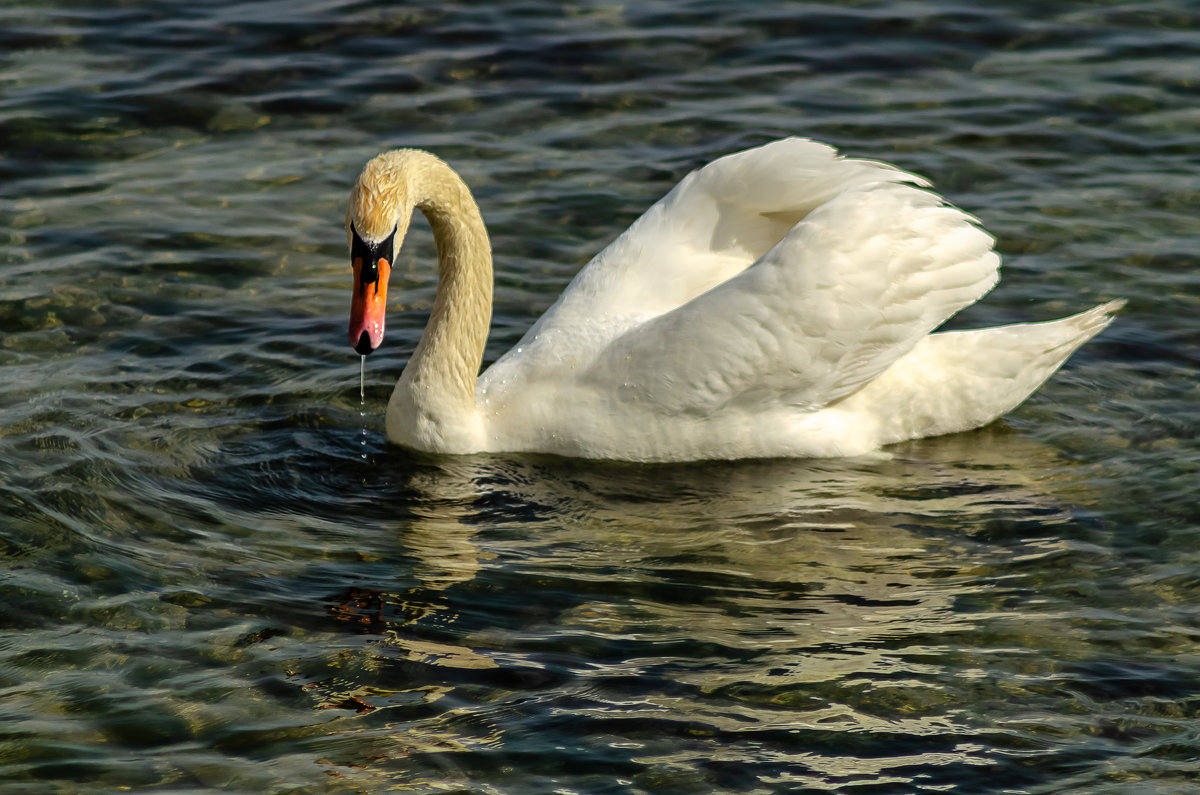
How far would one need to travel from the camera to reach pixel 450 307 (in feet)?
27.7

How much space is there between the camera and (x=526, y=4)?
1432cm

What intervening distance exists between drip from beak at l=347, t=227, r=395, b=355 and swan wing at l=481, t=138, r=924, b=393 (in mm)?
959

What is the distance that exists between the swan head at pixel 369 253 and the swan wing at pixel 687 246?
3.19ft

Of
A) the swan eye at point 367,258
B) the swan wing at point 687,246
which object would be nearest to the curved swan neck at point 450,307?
the swan wing at point 687,246

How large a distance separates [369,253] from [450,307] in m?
0.92

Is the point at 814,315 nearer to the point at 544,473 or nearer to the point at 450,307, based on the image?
the point at 544,473

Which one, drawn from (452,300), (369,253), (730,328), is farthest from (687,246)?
(369,253)

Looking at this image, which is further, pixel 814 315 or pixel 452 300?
pixel 452 300

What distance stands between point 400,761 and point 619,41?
9.01m

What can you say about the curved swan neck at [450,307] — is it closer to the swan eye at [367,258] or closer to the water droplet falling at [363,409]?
the water droplet falling at [363,409]

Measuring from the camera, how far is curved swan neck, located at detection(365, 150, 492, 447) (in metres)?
8.20

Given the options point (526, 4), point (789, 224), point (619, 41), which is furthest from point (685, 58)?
point (789, 224)

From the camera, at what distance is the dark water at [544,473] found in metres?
5.76

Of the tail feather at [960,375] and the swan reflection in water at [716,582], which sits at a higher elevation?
the tail feather at [960,375]
